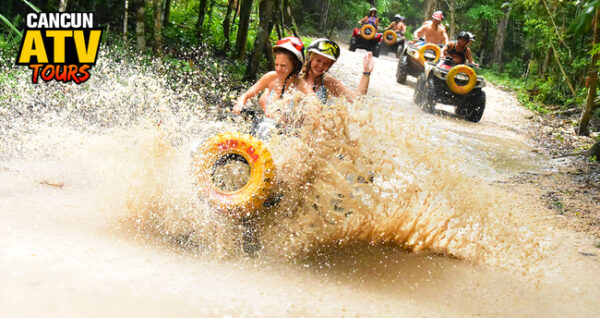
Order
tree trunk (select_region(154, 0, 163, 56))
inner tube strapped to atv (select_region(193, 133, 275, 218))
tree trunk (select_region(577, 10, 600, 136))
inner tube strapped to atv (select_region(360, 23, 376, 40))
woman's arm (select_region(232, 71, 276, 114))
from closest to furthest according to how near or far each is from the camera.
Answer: inner tube strapped to atv (select_region(193, 133, 275, 218))
woman's arm (select_region(232, 71, 276, 114))
tree trunk (select_region(154, 0, 163, 56))
tree trunk (select_region(577, 10, 600, 136))
inner tube strapped to atv (select_region(360, 23, 376, 40))

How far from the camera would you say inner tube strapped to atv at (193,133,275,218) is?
3582 mm

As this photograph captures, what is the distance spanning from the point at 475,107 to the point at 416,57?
2.84 m

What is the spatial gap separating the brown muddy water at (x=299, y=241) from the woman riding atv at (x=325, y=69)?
0.41m

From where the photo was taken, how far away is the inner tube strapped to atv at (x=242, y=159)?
11.8 ft

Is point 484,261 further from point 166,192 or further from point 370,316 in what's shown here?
point 166,192

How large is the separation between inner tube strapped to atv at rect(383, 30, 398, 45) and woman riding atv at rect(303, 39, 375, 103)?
51.2ft

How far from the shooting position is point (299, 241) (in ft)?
12.5

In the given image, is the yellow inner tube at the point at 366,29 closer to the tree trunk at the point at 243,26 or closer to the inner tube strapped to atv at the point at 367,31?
the inner tube strapped to atv at the point at 367,31

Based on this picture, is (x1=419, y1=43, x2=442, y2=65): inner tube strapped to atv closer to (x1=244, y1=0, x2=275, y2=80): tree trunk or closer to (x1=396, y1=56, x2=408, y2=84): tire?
(x1=396, y1=56, x2=408, y2=84): tire

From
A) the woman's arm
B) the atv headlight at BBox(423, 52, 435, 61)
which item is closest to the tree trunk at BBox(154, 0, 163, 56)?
the woman's arm

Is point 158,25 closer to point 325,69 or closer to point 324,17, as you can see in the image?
point 325,69

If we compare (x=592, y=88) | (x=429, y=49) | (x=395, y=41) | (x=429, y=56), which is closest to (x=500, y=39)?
(x=395, y=41)

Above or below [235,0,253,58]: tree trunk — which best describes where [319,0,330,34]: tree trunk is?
above

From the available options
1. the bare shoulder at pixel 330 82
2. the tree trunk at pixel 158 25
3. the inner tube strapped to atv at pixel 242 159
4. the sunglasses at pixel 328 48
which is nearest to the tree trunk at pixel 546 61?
the tree trunk at pixel 158 25
